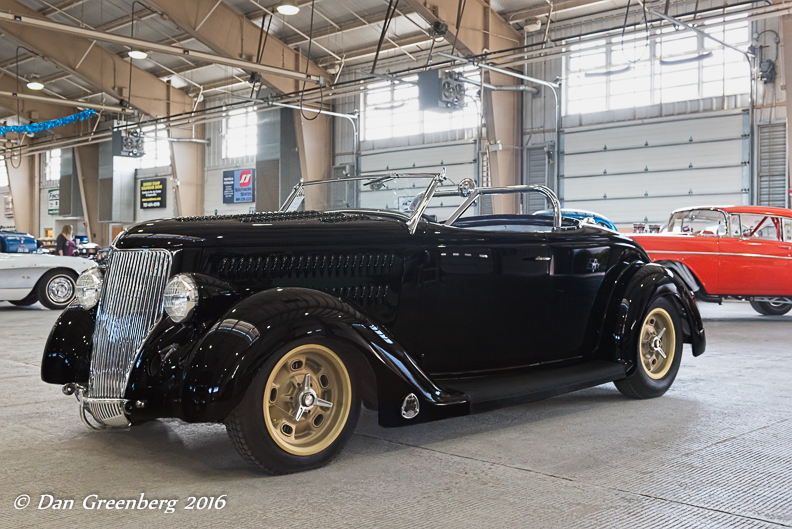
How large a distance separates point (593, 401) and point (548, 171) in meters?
16.1

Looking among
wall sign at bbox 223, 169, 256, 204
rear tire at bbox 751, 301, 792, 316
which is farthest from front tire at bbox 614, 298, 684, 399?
wall sign at bbox 223, 169, 256, 204

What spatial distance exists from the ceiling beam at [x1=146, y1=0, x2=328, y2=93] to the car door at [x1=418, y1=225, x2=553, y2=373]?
47.2 feet

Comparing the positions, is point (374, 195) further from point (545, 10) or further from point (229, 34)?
point (229, 34)

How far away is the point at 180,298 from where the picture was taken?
3.15 meters

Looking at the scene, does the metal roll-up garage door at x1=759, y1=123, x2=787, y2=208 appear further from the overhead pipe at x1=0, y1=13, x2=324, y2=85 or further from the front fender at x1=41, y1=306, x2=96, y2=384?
the front fender at x1=41, y1=306, x2=96, y2=384

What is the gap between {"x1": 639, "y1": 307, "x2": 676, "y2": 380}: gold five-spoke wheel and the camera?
475 cm

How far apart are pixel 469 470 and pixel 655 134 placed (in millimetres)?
16788

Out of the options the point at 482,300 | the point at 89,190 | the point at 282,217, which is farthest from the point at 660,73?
the point at 89,190

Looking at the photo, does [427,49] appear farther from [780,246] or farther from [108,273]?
[108,273]

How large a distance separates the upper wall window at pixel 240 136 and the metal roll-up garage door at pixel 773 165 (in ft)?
56.7

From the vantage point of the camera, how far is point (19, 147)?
107 ft

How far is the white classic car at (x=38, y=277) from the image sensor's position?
11445 millimetres

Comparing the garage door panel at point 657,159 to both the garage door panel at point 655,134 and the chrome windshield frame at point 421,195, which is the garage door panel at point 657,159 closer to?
the garage door panel at point 655,134

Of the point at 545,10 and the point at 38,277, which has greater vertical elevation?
the point at 545,10
